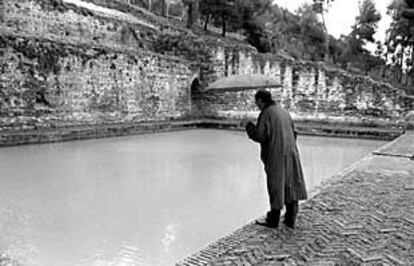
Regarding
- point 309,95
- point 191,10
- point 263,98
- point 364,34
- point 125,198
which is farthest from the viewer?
point 364,34

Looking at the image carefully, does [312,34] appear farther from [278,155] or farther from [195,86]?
[278,155]

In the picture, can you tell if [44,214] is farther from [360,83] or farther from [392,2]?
[392,2]

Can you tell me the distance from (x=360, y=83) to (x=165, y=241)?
1190 centimetres

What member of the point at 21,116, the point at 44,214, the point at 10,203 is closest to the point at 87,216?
the point at 44,214

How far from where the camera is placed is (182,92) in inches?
607

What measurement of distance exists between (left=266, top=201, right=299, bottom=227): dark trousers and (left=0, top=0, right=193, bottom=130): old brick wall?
26.7 ft

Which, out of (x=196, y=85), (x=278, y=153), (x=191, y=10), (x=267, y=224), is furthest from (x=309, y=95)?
(x=191, y=10)

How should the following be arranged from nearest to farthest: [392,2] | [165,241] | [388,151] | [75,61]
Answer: [165,241] < [388,151] < [75,61] < [392,2]

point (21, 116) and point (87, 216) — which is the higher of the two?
point (21, 116)

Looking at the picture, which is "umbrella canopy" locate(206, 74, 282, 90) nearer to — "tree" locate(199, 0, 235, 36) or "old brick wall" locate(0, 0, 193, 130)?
"old brick wall" locate(0, 0, 193, 130)

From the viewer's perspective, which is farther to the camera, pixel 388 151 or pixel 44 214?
pixel 388 151

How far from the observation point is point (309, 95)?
1469 centimetres

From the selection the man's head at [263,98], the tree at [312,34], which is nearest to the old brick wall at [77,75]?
the man's head at [263,98]

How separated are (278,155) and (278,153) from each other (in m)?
0.01
